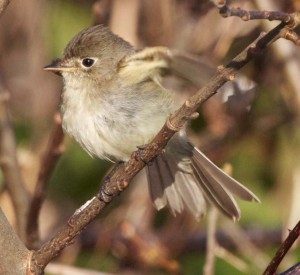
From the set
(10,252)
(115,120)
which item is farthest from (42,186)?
(10,252)

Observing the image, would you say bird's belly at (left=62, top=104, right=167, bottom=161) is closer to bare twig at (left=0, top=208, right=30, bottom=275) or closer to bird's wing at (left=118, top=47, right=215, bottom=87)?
bird's wing at (left=118, top=47, right=215, bottom=87)

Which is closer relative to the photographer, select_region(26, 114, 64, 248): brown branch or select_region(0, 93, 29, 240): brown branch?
select_region(26, 114, 64, 248): brown branch

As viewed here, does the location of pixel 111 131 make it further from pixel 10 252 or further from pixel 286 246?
pixel 286 246

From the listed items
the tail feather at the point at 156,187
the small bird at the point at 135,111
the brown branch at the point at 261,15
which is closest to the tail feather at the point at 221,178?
the small bird at the point at 135,111

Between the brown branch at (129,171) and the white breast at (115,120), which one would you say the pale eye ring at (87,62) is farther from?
the brown branch at (129,171)

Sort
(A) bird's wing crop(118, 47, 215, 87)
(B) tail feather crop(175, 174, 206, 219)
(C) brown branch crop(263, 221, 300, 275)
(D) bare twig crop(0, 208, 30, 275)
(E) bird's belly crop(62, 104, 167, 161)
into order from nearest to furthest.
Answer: (C) brown branch crop(263, 221, 300, 275) < (D) bare twig crop(0, 208, 30, 275) < (E) bird's belly crop(62, 104, 167, 161) < (A) bird's wing crop(118, 47, 215, 87) < (B) tail feather crop(175, 174, 206, 219)

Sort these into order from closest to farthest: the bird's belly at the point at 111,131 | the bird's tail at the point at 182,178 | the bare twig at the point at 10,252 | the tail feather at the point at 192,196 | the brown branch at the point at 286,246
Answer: the brown branch at the point at 286,246 → the bare twig at the point at 10,252 → the bird's belly at the point at 111,131 → the bird's tail at the point at 182,178 → the tail feather at the point at 192,196

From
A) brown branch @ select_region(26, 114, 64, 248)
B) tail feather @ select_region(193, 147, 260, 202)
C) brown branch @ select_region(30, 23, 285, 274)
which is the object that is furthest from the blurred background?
brown branch @ select_region(30, 23, 285, 274)
